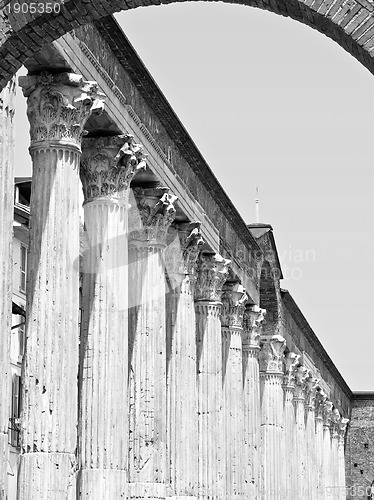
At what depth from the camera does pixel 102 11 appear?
33.0 ft

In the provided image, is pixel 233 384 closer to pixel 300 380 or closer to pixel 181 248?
pixel 181 248

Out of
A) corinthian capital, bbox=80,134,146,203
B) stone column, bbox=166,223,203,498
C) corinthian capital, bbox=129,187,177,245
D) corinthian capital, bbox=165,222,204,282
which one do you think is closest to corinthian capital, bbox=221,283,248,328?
stone column, bbox=166,223,203,498

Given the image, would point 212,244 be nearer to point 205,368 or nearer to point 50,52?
point 205,368

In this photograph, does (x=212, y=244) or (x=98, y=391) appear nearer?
(x=98, y=391)

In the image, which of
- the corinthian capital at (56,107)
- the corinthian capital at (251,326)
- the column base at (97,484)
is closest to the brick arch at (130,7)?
the corinthian capital at (56,107)

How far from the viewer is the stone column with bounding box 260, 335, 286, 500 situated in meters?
36.9

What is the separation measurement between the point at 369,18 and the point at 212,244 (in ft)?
66.6

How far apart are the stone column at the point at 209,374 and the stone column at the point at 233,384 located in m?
1.87

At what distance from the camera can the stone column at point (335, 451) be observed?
184 feet

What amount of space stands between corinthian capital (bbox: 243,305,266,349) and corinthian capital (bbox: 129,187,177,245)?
11.5 m

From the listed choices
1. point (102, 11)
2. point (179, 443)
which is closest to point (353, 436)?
point (179, 443)

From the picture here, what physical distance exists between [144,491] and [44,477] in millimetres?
5661

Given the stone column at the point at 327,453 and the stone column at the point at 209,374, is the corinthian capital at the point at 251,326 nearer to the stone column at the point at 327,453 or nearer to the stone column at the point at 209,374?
the stone column at the point at 209,374

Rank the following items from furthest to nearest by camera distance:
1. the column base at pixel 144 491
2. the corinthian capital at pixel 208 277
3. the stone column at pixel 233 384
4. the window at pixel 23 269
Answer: the window at pixel 23 269
the stone column at pixel 233 384
the corinthian capital at pixel 208 277
the column base at pixel 144 491
